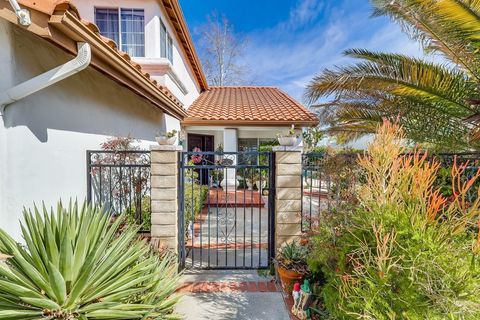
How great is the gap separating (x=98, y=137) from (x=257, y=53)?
22.1 meters

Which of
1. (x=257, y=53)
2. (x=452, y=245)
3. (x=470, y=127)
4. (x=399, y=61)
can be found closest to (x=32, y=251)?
(x=452, y=245)

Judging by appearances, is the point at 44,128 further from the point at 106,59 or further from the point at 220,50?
the point at 220,50

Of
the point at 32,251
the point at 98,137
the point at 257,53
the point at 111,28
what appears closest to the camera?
the point at 32,251

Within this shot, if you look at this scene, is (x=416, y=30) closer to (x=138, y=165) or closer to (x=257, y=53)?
(x=138, y=165)

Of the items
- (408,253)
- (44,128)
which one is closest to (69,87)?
(44,128)

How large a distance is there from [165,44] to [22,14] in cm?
689

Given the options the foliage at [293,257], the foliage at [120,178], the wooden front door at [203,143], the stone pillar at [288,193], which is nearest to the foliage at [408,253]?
the foliage at [293,257]

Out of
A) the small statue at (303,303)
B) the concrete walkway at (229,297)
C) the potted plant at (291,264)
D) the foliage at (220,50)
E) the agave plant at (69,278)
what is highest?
the foliage at (220,50)

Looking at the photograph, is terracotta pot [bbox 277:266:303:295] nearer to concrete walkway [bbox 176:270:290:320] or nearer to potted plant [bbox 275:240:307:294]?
potted plant [bbox 275:240:307:294]

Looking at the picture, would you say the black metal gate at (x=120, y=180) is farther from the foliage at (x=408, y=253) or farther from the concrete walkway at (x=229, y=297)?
the foliage at (x=408, y=253)

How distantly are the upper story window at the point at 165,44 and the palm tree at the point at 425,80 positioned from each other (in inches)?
213

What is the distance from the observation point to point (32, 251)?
2523 mm

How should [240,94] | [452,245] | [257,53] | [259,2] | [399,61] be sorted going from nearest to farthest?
[452,245] → [399,61] → [240,94] → [259,2] → [257,53]

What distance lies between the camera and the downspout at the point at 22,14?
2.30m
